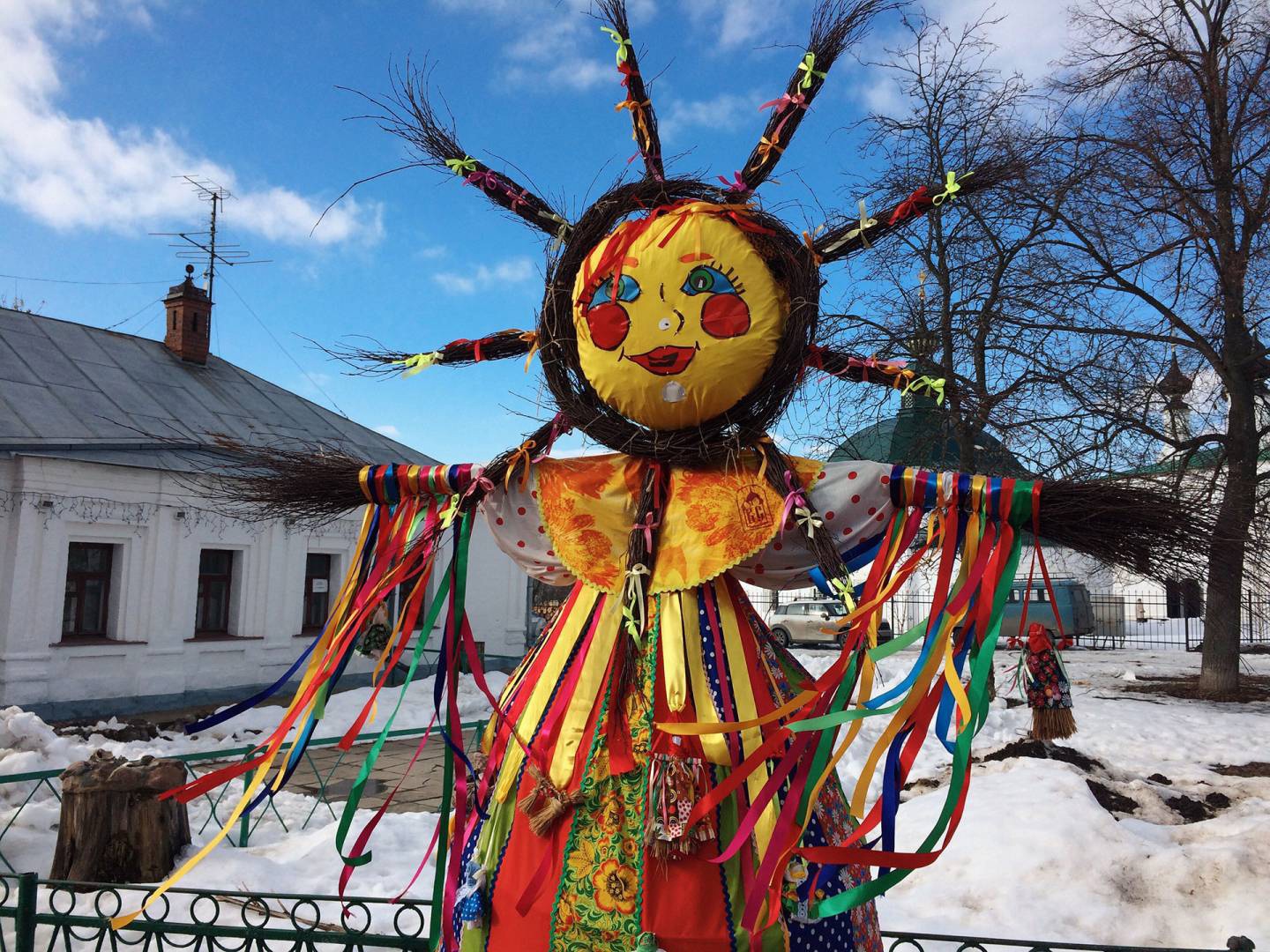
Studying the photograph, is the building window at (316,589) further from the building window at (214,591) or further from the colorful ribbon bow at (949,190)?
the colorful ribbon bow at (949,190)

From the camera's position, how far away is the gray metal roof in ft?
36.6

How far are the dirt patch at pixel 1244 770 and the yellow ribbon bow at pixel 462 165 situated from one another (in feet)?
26.3

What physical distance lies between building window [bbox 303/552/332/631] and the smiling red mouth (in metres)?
12.7

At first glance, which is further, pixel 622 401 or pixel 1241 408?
pixel 1241 408

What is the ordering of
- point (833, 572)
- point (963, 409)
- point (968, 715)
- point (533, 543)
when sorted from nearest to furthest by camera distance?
point (968, 715)
point (833, 572)
point (533, 543)
point (963, 409)

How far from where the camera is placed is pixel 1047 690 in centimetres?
807

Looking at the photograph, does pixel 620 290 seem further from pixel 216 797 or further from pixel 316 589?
pixel 316 589

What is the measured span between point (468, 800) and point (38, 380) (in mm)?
12195

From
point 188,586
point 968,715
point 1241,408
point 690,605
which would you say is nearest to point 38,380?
point 188,586

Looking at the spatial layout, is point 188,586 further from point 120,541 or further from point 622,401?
point 622,401

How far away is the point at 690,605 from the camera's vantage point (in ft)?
8.14

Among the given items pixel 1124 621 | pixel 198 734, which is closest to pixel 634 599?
pixel 198 734

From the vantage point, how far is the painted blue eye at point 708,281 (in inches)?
101

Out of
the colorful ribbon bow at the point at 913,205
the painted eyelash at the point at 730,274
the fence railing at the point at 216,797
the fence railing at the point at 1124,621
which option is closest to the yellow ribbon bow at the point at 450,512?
the painted eyelash at the point at 730,274
